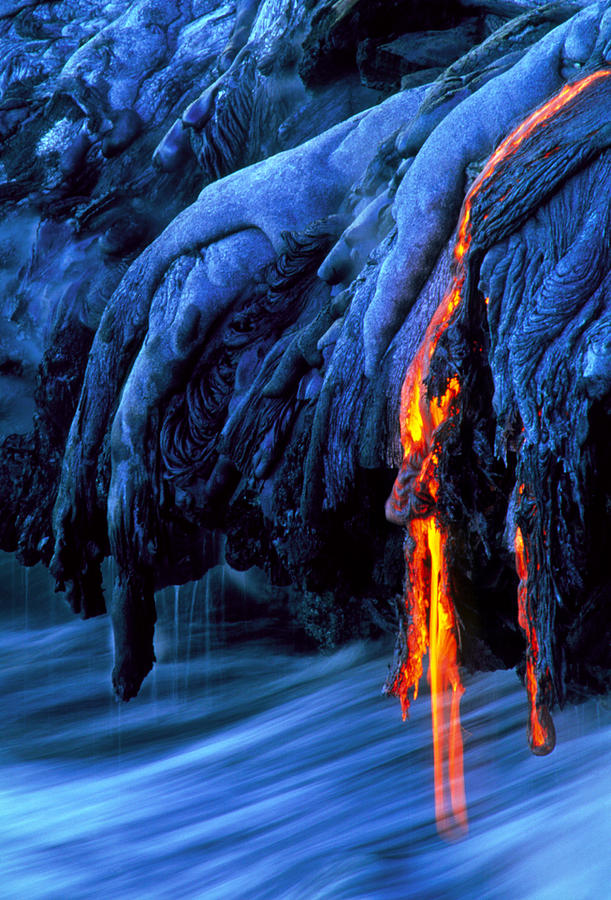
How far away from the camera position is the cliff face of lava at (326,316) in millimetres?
2787

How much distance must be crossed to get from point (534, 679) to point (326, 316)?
1.58 meters

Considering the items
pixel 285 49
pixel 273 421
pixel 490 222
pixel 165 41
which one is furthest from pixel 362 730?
pixel 165 41

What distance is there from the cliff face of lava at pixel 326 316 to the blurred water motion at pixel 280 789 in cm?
36

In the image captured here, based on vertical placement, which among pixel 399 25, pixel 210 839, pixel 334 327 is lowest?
pixel 210 839

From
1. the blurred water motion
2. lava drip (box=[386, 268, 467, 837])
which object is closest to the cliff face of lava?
lava drip (box=[386, 268, 467, 837])

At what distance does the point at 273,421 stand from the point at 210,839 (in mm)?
1481

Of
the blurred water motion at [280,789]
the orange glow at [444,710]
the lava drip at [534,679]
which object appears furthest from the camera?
the orange glow at [444,710]

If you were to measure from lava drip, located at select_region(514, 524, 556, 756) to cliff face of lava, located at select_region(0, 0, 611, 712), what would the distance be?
0.05 feet

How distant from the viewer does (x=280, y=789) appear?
402 centimetres

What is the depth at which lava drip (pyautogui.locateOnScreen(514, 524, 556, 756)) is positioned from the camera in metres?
2.70

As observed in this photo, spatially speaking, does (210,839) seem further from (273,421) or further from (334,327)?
(334,327)

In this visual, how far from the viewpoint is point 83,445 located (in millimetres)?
4906

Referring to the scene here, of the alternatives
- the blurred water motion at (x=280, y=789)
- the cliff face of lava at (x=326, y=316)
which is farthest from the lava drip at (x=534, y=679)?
the blurred water motion at (x=280, y=789)

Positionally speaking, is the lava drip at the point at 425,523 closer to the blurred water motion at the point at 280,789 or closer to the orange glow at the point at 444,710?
the orange glow at the point at 444,710
